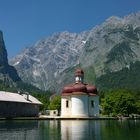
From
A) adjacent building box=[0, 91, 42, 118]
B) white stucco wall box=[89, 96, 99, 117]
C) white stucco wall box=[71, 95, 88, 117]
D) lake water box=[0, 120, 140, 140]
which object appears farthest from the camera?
white stucco wall box=[89, 96, 99, 117]

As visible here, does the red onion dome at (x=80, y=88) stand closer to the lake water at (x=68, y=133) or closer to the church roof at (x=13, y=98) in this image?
the church roof at (x=13, y=98)

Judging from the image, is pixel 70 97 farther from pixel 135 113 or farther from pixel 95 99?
pixel 135 113

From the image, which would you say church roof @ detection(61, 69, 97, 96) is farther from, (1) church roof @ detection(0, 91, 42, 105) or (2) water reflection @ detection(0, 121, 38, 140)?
(2) water reflection @ detection(0, 121, 38, 140)

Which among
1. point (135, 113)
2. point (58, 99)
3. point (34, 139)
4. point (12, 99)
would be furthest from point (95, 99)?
point (34, 139)

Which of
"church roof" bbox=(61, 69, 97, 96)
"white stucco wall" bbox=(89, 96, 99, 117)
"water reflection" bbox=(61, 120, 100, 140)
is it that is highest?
"church roof" bbox=(61, 69, 97, 96)

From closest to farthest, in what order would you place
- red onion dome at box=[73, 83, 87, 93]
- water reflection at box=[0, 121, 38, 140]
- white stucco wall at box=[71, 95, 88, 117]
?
water reflection at box=[0, 121, 38, 140] → white stucco wall at box=[71, 95, 88, 117] → red onion dome at box=[73, 83, 87, 93]

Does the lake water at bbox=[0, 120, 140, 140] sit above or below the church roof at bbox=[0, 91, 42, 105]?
below

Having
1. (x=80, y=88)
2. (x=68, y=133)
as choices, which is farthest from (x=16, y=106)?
(x=68, y=133)

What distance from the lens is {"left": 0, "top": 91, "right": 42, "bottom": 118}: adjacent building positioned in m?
98.3

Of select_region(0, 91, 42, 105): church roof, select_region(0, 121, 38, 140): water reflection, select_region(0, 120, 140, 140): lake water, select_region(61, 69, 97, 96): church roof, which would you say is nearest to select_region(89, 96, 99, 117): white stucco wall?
select_region(61, 69, 97, 96): church roof

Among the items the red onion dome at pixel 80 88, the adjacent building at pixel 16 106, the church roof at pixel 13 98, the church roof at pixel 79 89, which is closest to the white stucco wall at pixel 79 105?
the church roof at pixel 79 89

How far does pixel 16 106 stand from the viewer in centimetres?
10212

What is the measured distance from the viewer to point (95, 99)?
371 ft

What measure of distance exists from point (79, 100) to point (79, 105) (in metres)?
1.47
